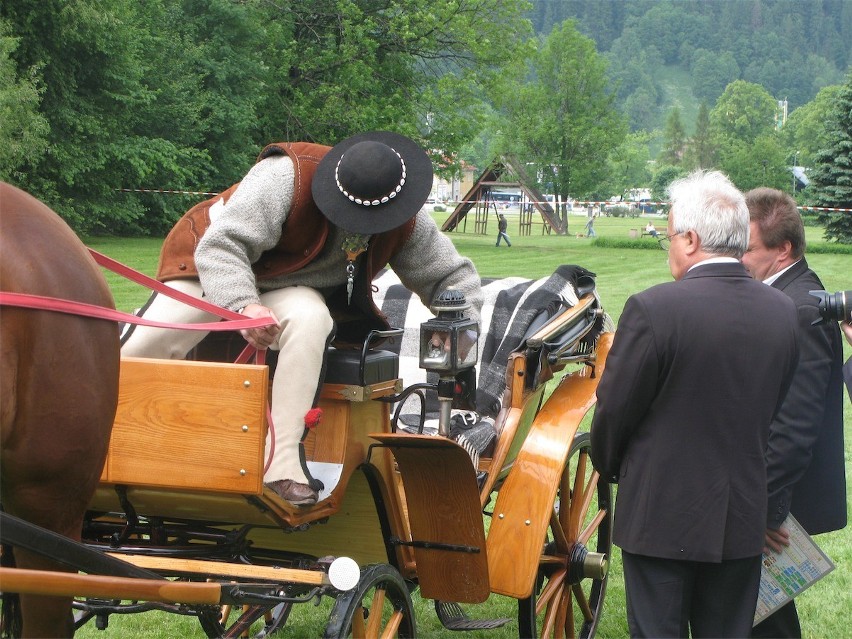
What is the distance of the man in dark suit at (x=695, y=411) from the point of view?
2.60 m

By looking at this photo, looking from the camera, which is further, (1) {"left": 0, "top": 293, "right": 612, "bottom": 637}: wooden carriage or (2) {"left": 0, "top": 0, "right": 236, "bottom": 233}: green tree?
(2) {"left": 0, "top": 0, "right": 236, "bottom": 233}: green tree

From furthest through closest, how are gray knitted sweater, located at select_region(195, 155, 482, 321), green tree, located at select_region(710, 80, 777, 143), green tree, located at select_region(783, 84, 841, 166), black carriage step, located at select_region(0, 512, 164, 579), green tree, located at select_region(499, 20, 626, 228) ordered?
green tree, located at select_region(710, 80, 777, 143) → green tree, located at select_region(783, 84, 841, 166) → green tree, located at select_region(499, 20, 626, 228) → gray knitted sweater, located at select_region(195, 155, 482, 321) → black carriage step, located at select_region(0, 512, 164, 579)

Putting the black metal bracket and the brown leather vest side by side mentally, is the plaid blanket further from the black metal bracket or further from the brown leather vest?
the black metal bracket

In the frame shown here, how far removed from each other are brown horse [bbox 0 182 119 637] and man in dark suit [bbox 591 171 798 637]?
4.30ft

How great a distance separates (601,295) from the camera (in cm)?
1720

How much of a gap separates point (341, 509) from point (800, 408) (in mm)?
1588

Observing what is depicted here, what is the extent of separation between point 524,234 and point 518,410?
4145 cm

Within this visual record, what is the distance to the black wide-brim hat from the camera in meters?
3.09

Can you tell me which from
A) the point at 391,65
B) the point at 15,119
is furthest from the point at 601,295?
the point at 391,65

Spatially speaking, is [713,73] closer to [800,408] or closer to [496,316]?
[496,316]

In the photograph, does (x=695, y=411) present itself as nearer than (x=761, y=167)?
Yes

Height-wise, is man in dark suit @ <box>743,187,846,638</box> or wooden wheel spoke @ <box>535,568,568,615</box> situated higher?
man in dark suit @ <box>743,187,846,638</box>

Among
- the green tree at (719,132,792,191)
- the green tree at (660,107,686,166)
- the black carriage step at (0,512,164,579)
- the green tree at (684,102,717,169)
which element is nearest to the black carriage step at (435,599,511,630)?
the black carriage step at (0,512,164,579)

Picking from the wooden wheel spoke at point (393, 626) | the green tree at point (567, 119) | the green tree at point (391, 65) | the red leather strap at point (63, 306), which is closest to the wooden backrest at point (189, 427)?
the red leather strap at point (63, 306)
